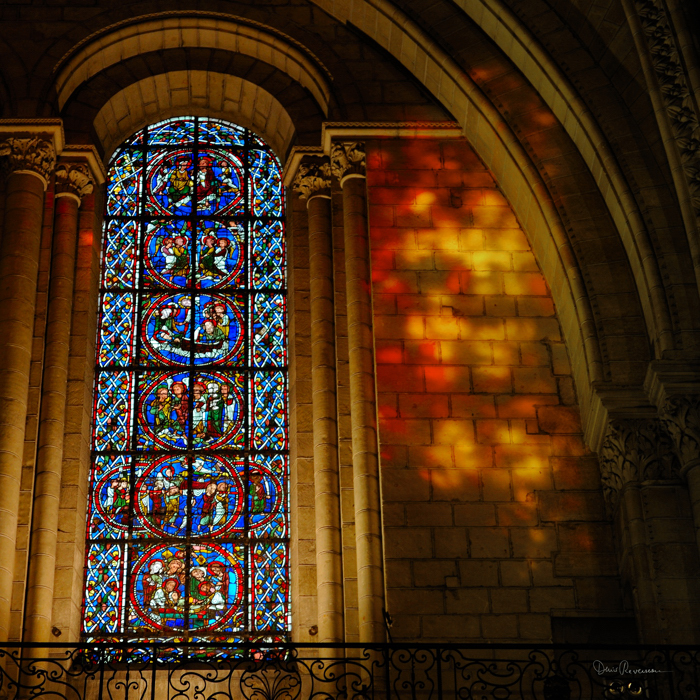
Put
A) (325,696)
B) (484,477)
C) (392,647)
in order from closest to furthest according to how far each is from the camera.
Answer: (392,647)
(325,696)
(484,477)

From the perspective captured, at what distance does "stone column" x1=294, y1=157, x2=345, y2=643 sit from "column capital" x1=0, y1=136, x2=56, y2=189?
8.20 ft

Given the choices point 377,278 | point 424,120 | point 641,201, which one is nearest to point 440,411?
point 377,278

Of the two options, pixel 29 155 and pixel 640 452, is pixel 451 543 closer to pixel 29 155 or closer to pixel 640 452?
pixel 640 452

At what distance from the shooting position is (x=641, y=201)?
11445 mm

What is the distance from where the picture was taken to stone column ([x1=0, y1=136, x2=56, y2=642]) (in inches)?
451

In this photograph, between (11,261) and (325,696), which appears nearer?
(325,696)

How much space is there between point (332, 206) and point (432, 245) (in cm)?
123

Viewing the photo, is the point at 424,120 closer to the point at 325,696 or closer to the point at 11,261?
the point at 11,261

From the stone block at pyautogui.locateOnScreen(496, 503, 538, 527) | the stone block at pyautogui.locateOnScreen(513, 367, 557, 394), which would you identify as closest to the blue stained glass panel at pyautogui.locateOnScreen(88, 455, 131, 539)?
the stone block at pyautogui.locateOnScreen(496, 503, 538, 527)

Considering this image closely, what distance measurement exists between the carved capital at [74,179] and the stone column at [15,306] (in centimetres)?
14

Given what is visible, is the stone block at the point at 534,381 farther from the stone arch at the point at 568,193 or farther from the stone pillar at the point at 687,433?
the stone pillar at the point at 687,433

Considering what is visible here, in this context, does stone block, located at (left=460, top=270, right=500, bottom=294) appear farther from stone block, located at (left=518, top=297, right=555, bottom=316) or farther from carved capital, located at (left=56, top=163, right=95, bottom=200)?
carved capital, located at (left=56, top=163, right=95, bottom=200)

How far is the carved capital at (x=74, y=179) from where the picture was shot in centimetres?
1352

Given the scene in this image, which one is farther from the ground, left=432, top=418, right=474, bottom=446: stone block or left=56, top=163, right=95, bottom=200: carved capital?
left=56, top=163, right=95, bottom=200: carved capital
